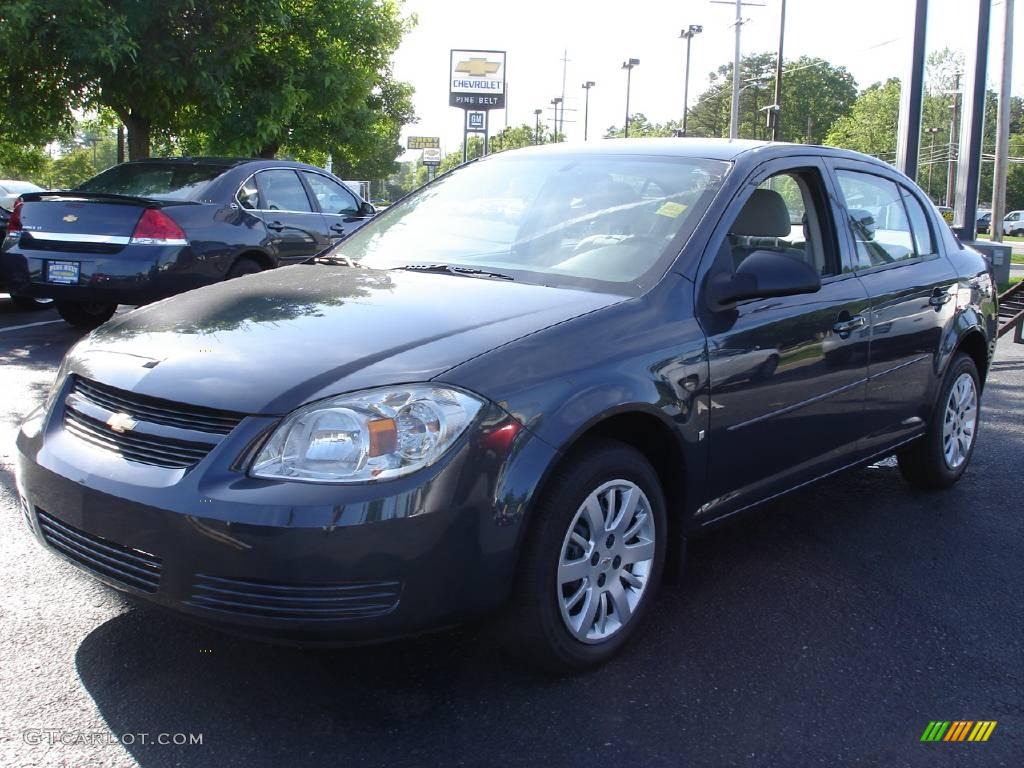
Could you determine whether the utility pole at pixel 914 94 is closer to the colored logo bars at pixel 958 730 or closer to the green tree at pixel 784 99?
the colored logo bars at pixel 958 730

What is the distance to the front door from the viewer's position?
352 cm

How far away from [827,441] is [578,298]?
1.34m

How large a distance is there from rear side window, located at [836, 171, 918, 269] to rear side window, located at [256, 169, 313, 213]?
5832 mm

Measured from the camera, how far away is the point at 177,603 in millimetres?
2676

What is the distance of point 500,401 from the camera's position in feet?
9.16

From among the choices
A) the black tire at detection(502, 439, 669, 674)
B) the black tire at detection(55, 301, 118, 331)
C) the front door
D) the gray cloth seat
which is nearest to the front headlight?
the black tire at detection(502, 439, 669, 674)

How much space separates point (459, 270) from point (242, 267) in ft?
18.2

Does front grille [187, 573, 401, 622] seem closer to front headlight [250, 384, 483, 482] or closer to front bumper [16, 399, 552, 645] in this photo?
front bumper [16, 399, 552, 645]

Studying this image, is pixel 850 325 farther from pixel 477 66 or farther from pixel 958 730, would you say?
pixel 477 66

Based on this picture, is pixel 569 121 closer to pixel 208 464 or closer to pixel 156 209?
pixel 156 209

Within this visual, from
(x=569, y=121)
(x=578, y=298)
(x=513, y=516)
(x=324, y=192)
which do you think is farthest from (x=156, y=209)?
(x=569, y=121)

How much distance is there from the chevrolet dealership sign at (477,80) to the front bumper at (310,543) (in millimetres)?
31992

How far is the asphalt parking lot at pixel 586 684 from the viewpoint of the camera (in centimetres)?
271

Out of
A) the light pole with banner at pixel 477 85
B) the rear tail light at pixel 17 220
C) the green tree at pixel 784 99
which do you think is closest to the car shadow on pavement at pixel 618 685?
the rear tail light at pixel 17 220
